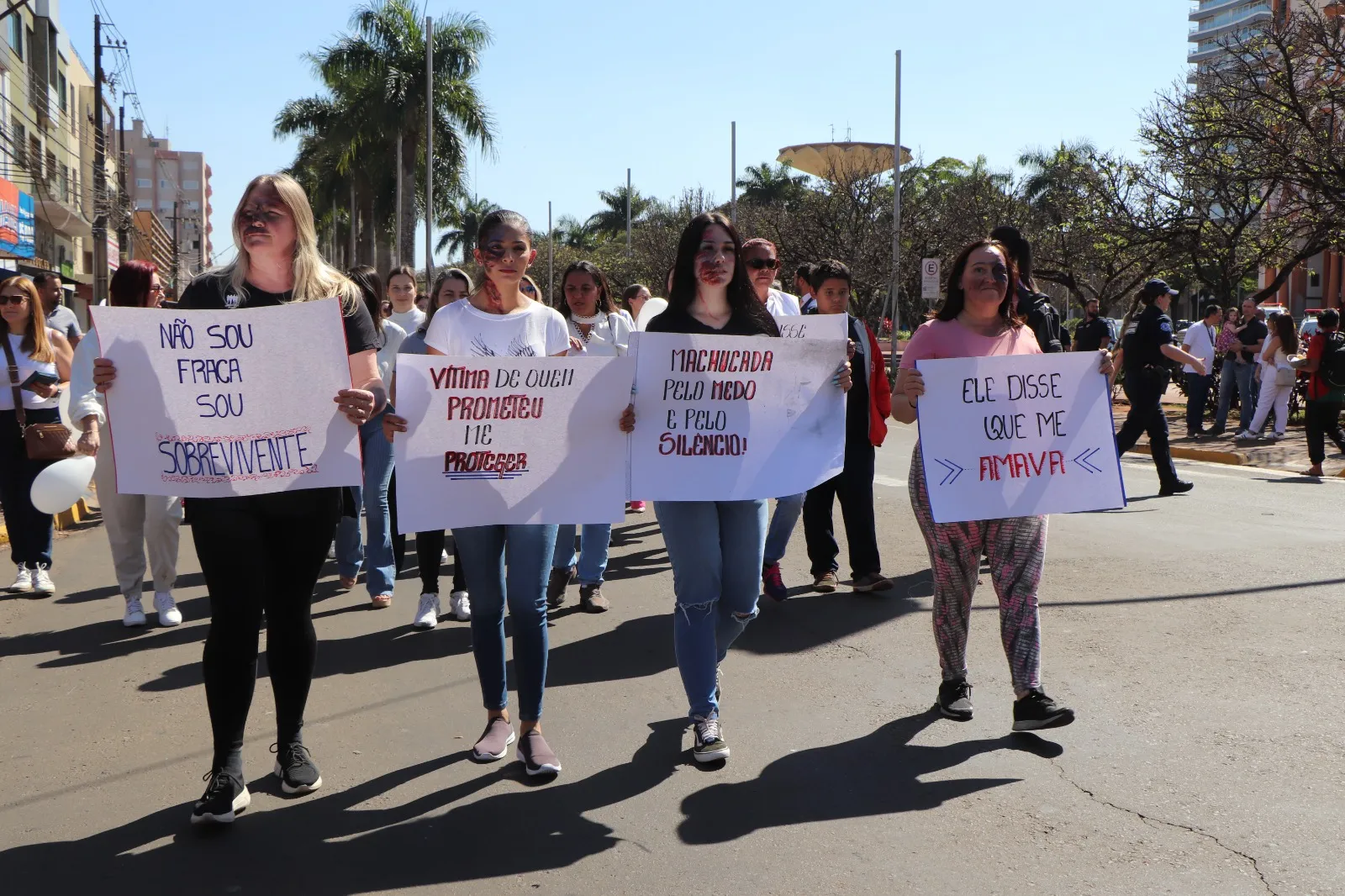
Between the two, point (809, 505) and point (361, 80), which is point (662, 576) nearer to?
point (809, 505)

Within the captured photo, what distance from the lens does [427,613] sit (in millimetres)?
6945

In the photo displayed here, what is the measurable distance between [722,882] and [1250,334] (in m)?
17.0

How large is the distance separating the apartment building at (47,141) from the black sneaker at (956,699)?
1414 inches

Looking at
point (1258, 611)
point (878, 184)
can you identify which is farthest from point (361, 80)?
point (1258, 611)

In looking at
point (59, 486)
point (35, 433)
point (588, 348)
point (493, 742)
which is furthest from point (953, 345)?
point (35, 433)

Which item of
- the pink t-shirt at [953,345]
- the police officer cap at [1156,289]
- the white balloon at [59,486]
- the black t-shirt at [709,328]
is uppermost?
the police officer cap at [1156,289]

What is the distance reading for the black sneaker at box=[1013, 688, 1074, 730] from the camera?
15.4 ft

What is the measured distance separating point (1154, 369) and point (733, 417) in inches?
325

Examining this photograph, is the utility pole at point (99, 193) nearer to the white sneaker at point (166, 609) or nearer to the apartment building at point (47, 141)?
the apartment building at point (47, 141)

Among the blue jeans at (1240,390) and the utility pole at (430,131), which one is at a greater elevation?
the utility pole at (430,131)

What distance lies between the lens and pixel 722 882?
3561 millimetres

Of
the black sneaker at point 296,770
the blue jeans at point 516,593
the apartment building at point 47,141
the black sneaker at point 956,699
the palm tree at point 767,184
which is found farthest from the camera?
the palm tree at point 767,184

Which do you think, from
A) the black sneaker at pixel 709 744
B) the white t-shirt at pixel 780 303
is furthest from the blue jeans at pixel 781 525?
the black sneaker at pixel 709 744

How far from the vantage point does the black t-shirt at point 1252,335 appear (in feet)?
59.8
